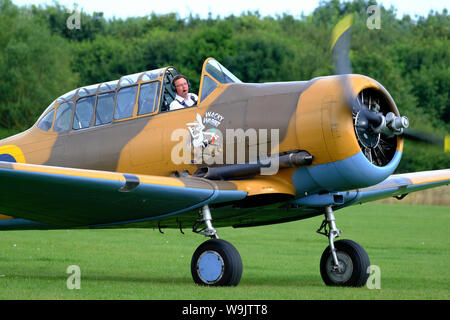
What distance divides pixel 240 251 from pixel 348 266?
678 centimetres

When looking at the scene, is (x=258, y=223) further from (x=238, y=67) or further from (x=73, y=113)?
(x=238, y=67)

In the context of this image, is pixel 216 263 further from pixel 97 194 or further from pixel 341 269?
pixel 341 269

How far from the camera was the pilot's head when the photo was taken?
11766 millimetres

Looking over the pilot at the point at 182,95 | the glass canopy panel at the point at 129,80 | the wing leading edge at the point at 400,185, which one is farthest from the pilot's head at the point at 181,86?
the wing leading edge at the point at 400,185

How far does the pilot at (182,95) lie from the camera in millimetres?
11648

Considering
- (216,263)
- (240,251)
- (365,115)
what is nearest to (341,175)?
(365,115)

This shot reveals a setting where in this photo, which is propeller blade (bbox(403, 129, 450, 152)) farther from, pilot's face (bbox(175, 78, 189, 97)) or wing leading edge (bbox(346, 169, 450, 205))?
pilot's face (bbox(175, 78, 189, 97))

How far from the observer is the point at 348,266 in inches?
442

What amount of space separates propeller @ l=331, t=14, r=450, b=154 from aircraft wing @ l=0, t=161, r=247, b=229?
1.78 metres

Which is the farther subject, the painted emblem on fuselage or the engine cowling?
the painted emblem on fuselage

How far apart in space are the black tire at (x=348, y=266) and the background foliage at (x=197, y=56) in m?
29.7

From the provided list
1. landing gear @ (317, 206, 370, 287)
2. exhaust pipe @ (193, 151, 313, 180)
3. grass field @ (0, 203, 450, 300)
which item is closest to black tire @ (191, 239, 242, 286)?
grass field @ (0, 203, 450, 300)

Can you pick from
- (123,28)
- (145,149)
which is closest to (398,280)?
(145,149)

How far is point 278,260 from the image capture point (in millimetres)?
15633
